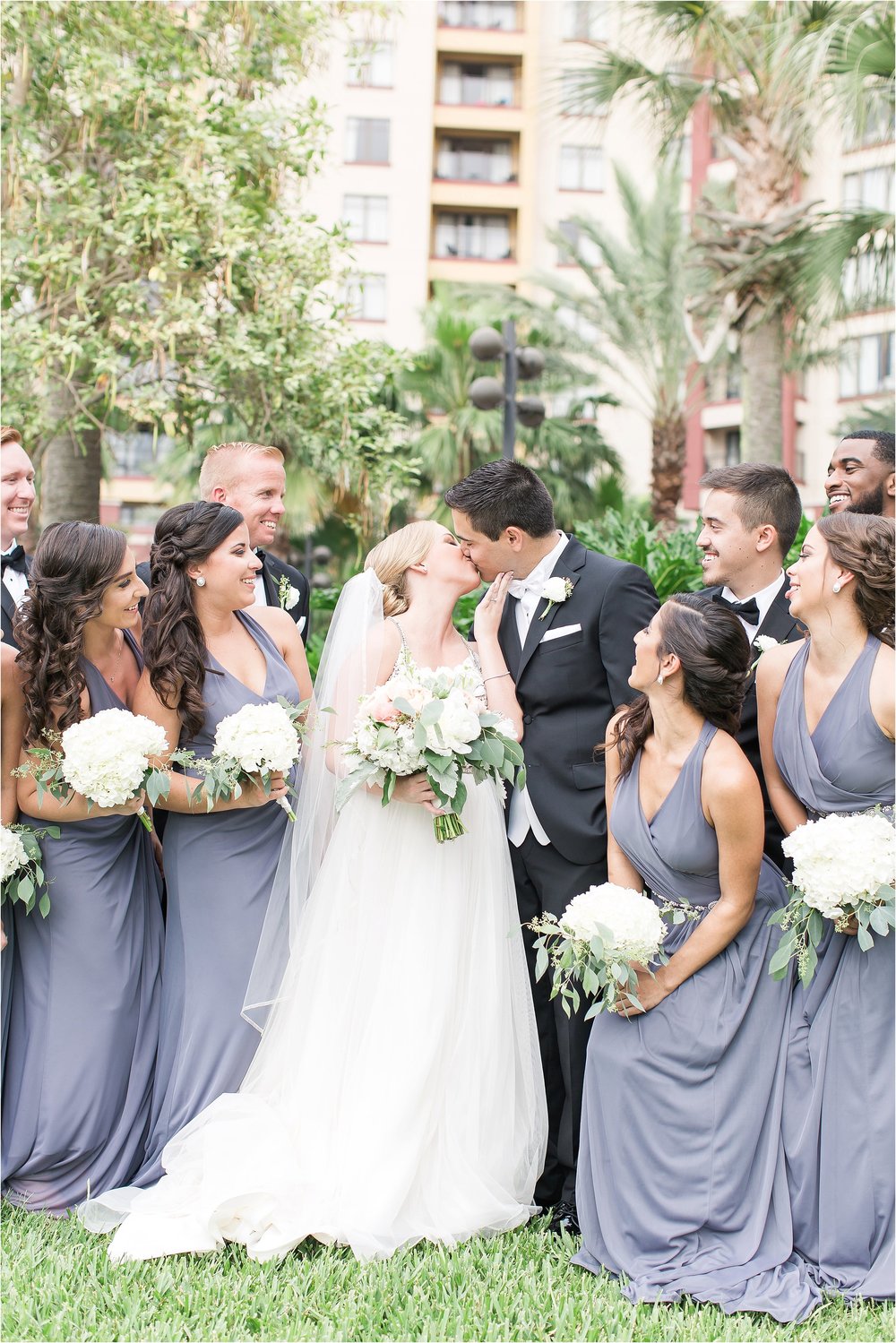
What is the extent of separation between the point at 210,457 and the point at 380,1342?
3.81m

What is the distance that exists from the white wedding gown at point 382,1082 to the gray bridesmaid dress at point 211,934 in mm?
193

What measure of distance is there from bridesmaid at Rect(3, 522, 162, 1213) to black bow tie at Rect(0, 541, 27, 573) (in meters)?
0.82

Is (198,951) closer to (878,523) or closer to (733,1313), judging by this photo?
(733,1313)

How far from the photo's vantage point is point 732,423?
36000 mm

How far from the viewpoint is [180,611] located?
4754 mm

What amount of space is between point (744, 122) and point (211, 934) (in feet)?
44.8

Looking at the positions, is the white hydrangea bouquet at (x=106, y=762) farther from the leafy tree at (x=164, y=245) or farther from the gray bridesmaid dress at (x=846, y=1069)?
the leafy tree at (x=164, y=245)

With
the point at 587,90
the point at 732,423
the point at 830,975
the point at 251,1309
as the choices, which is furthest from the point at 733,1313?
the point at 732,423

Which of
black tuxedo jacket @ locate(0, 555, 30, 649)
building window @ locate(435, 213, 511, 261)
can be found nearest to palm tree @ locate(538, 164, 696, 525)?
building window @ locate(435, 213, 511, 261)

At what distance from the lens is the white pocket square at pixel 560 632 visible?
485cm

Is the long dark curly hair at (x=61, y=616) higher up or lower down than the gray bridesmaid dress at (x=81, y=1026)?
higher up

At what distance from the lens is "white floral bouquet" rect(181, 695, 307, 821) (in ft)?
14.4

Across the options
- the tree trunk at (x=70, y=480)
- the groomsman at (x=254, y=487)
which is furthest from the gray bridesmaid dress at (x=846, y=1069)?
the tree trunk at (x=70, y=480)

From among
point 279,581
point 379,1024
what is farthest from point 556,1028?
point 279,581
